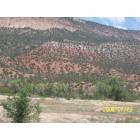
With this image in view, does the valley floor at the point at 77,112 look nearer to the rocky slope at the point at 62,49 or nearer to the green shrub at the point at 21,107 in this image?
the green shrub at the point at 21,107

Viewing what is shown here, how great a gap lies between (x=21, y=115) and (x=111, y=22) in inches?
118

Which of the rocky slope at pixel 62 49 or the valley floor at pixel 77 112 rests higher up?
the rocky slope at pixel 62 49

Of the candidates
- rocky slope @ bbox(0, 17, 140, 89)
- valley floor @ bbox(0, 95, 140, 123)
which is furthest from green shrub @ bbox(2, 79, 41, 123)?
rocky slope @ bbox(0, 17, 140, 89)

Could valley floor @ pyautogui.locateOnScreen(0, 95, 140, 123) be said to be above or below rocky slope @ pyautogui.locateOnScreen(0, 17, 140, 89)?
below

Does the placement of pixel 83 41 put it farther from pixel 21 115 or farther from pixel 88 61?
pixel 21 115

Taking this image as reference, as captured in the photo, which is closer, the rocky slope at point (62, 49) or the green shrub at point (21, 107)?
the green shrub at point (21, 107)

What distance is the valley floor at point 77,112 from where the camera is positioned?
20.5m

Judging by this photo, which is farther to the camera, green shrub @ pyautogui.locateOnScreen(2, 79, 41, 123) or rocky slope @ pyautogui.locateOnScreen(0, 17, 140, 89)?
rocky slope @ pyautogui.locateOnScreen(0, 17, 140, 89)

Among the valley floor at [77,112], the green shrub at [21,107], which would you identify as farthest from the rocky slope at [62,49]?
the valley floor at [77,112]

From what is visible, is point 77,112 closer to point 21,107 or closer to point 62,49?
point 21,107

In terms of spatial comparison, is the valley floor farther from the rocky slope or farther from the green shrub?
the rocky slope

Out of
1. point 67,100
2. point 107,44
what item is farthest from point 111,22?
point 67,100

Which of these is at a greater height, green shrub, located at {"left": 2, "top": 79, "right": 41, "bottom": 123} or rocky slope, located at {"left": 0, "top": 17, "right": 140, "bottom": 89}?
rocky slope, located at {"left": 0, "top": 17, "right": 140, "bottom": 89}

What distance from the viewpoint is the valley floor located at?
20547 mm
